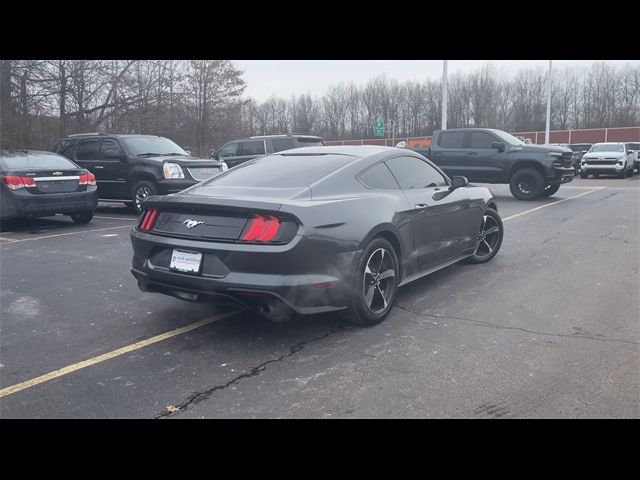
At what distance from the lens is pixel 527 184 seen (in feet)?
49.5

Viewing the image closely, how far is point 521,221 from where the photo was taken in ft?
35.7

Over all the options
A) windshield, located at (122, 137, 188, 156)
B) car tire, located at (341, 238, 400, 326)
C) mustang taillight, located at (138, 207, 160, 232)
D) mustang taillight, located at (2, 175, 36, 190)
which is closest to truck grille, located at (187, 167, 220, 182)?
windshield, located at (122, 137, 188, 156)

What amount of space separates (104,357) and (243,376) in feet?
3.67

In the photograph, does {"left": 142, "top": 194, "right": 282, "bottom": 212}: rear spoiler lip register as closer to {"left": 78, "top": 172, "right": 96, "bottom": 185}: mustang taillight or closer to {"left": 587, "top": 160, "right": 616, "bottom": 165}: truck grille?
{"left": 78, "top": 172, "right": 96, "bottom": 185}: mustang taillight

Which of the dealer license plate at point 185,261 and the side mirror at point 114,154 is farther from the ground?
the side mirror at point 114,154

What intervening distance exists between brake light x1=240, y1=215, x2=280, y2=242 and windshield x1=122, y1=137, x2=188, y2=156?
8.72 meters

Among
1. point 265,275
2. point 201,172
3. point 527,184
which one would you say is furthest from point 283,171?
point 527,184

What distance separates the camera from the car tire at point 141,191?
1148 cm

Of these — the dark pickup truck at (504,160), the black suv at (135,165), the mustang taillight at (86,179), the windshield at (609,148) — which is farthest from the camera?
the windshield at (609,148)

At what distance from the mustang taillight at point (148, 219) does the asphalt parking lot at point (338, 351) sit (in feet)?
2.70

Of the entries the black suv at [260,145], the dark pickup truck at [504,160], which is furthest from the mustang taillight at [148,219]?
the dark pickup truck at [504,160]

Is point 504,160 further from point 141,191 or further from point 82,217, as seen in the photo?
point 82,217

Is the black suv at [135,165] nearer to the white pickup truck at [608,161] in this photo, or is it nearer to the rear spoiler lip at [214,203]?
the rear spoiler lip at [214,203]
